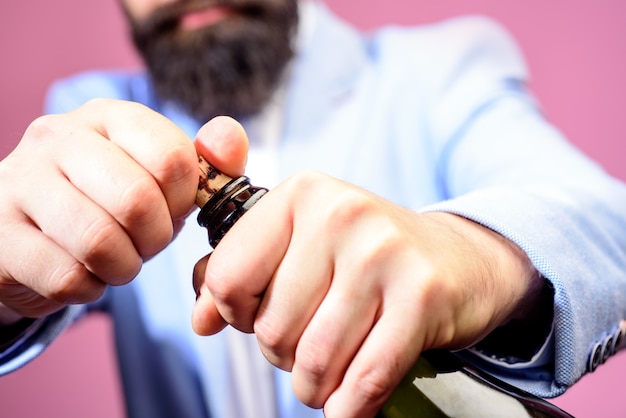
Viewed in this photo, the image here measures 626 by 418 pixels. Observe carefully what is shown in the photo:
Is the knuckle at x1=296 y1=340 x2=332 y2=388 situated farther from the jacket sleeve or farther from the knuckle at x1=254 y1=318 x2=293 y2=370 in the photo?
the jacket sleeve

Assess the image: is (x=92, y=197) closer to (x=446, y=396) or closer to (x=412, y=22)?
(x=446, y=396)

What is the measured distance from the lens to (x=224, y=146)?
295 millimetres

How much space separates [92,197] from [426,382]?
0.62 feet

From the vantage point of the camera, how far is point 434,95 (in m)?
0.75

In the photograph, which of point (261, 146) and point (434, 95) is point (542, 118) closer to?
point (434, 95)

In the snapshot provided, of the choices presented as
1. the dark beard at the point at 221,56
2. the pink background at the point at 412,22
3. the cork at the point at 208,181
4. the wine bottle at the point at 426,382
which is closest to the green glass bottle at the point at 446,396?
the wine bottle at the point at 426,382

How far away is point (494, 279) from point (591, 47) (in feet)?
3.14

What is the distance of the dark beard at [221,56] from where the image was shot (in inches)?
31.4

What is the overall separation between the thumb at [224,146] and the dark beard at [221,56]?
53 centimetres

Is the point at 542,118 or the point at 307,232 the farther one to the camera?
the point at 542,118

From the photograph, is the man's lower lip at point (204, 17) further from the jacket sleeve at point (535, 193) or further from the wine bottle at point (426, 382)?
the wine bottle at point (426, 382)

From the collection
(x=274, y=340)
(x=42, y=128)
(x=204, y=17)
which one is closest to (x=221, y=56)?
(x=204, y=17)

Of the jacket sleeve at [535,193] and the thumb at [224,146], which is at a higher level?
the thumb at [224,146]

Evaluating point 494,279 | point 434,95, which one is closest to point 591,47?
point 434,95
